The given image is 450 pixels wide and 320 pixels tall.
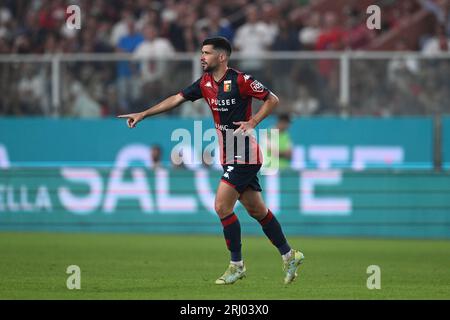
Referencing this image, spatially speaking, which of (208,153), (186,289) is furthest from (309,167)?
(186,289)

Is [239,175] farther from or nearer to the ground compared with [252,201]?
farther from the ground

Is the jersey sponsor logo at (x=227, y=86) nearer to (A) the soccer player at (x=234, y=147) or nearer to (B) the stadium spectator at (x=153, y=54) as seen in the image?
(A) the soccer player at (x=234, y=147)

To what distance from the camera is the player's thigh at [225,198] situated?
1102 centimetres

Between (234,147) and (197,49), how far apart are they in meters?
10.7

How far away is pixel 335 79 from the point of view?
776 inches

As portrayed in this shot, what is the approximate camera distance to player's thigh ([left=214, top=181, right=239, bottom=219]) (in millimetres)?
11016

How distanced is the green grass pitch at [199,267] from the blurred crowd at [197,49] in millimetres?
3182

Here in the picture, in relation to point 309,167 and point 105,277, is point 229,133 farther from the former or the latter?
point 309,167

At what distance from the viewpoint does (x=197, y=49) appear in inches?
846

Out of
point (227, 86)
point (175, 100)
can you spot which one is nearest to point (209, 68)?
point (227, 86)

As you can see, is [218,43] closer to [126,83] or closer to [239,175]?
[239,175]

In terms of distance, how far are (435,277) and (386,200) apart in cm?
653

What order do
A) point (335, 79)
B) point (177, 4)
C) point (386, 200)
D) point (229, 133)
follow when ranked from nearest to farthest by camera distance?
1. point (229, 133)
2. point (386, 200)
3. point (335, 79)
4. point (177, 4)

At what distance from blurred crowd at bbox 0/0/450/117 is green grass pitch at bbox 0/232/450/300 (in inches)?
125
